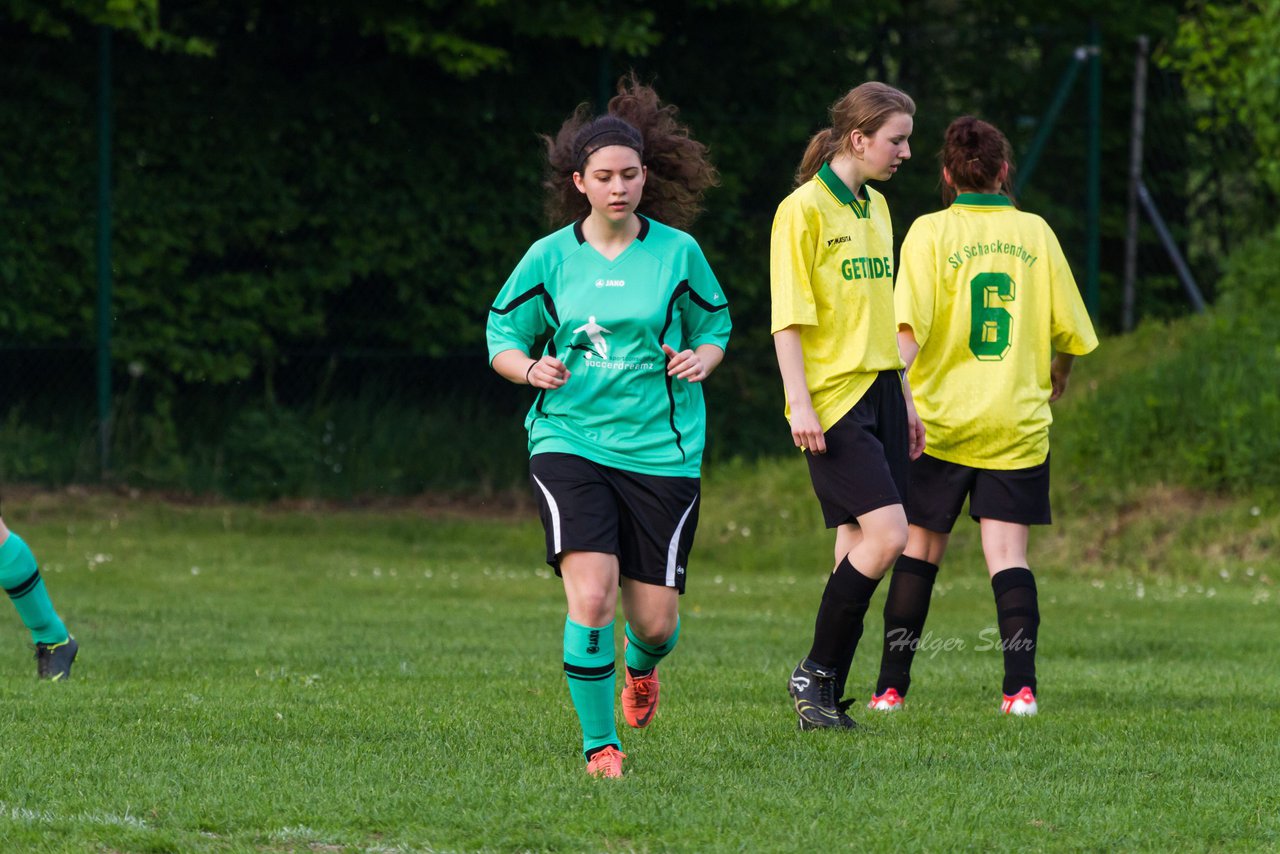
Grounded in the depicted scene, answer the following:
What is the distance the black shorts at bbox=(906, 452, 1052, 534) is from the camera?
21.3ft

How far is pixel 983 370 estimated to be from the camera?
257 inches

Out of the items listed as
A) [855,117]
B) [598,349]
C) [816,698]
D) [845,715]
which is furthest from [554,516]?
[855,117]

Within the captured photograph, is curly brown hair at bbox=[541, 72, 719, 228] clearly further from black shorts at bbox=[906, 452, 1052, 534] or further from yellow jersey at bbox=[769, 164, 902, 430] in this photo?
black shorts at bbox=[906, 452, 1052, 534]

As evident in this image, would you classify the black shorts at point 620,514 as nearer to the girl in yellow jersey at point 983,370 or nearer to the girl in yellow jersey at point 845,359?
the girl in yellow jersey at point 845,359

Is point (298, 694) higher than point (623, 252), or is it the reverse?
point (623, 252)

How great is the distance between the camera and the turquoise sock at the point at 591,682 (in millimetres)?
5020

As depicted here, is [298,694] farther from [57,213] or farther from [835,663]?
[57,213]

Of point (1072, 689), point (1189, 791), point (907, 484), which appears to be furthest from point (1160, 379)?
point (1189, 791)

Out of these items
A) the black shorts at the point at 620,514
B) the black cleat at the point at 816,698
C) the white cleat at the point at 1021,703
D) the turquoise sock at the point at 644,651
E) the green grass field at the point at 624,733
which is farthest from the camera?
the white cleat at the point at 1021,703

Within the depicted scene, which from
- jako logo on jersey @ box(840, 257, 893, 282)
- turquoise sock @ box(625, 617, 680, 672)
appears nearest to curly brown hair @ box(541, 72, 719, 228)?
jako logo on jersey @ box(840, 257, 893, 282)

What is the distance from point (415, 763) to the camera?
508 centimetres

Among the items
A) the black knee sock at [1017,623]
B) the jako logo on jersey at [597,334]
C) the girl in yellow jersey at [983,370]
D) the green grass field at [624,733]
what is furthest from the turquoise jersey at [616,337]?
the black knee sock at [1017,623]

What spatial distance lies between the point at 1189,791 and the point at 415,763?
2.03 m

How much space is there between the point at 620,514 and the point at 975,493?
1831mm
